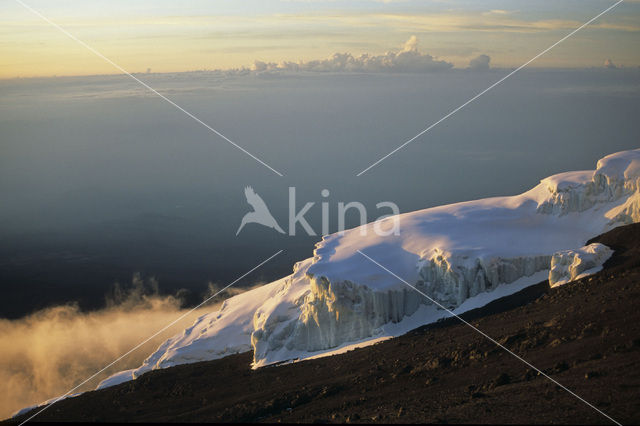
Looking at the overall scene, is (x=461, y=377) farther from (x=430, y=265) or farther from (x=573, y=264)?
(x=573, y=264)

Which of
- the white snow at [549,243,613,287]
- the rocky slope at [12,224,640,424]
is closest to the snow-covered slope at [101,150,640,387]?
the white snow at [549,243,613,287]

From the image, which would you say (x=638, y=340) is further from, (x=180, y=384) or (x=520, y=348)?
(x=180, y=384)

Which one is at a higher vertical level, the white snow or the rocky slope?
the white snow

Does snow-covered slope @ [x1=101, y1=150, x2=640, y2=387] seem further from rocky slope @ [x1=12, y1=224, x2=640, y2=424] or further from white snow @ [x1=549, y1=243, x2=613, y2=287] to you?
rocky slope @ [x1=12, y1=224, x2=640, y2=424]

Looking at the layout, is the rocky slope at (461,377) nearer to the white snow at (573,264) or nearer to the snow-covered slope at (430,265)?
the white snow at (573,264)

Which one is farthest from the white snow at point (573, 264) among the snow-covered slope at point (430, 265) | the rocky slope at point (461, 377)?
the rocky slope at point (461, 377)
